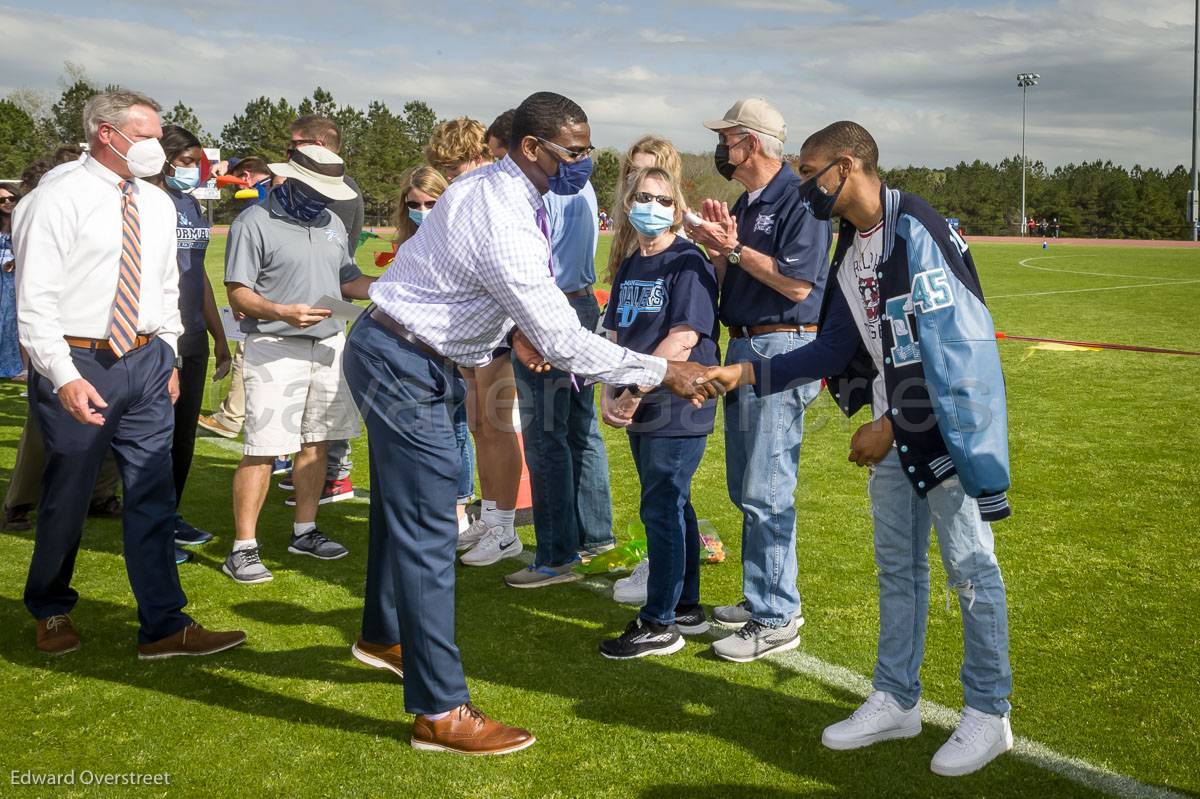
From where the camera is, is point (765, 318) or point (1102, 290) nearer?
point (765, 318)

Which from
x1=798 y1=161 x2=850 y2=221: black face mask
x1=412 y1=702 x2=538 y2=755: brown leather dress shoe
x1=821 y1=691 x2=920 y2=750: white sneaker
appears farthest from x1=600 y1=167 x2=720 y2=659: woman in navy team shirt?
x1=821 y1=691 x2=920 y2=750: white sneaker

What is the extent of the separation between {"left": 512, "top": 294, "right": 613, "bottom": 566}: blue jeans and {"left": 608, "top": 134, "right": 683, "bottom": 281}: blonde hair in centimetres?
76

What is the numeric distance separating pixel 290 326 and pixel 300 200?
668 millimetres

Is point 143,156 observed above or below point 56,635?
above

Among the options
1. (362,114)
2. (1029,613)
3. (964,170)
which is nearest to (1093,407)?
(1029,613)

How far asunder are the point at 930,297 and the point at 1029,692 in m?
1.80

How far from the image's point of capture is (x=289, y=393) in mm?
5609

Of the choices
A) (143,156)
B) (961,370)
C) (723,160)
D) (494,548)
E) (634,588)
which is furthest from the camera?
(494,548)

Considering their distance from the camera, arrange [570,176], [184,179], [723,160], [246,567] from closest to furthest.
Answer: [570,176]
[723,160]
[246,567]
[184,179]

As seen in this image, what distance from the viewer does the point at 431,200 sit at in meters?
6.01

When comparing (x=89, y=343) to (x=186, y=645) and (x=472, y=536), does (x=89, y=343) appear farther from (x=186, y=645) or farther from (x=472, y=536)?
(x=472, y=536)

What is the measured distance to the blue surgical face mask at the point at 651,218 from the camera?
14.3ft

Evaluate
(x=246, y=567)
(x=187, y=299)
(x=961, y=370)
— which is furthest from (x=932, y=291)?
(x=187, y=299)

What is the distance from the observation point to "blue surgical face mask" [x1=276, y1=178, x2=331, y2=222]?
17.6ft
